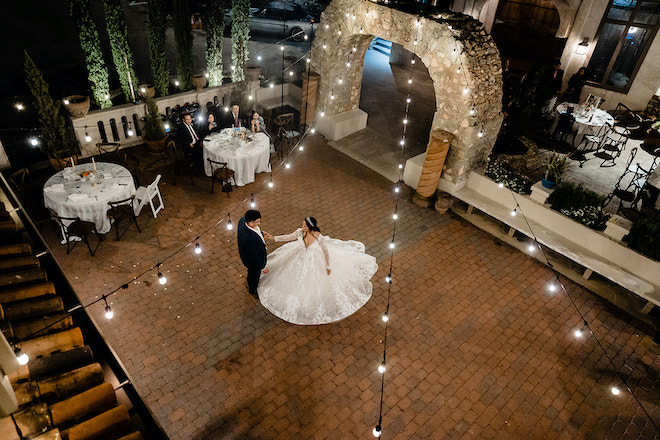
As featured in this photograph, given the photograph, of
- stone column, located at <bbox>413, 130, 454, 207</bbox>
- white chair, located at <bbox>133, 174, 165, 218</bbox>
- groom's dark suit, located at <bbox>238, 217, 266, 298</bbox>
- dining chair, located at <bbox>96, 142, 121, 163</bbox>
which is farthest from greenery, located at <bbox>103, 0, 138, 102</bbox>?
stone column, located at <bbox>413, 130, 454, 207</bbox>

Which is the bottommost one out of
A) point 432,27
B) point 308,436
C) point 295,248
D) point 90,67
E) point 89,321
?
point 308,436

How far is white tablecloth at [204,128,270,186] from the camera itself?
8.42m

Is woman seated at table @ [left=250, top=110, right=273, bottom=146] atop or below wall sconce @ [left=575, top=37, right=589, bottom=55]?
below

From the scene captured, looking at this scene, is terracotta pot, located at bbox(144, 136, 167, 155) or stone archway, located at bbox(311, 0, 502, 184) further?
terracotta pot, located at bbox(144, 136, 167, 155)

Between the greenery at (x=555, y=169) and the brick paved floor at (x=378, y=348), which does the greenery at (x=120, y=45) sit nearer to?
the brick paved floor at (x=378, y=348)

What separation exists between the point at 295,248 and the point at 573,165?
7390 millimetres

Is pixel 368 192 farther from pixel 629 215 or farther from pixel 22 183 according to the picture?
pixel 22 183

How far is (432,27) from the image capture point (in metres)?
7.54

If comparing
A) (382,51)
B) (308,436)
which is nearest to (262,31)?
(382,51)

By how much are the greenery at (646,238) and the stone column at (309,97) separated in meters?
7.19

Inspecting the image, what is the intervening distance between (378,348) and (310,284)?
1.31 metres

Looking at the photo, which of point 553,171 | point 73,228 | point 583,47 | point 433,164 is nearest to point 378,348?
point 433,164

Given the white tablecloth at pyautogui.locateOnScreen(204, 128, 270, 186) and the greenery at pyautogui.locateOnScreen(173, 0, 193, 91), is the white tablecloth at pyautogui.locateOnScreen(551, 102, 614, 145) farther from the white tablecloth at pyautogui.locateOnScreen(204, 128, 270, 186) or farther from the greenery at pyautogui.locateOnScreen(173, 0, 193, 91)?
the greenery at pyautogui.locateOnScreen(173, 0, 193, 91)

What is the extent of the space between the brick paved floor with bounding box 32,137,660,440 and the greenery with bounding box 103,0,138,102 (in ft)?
11.3
